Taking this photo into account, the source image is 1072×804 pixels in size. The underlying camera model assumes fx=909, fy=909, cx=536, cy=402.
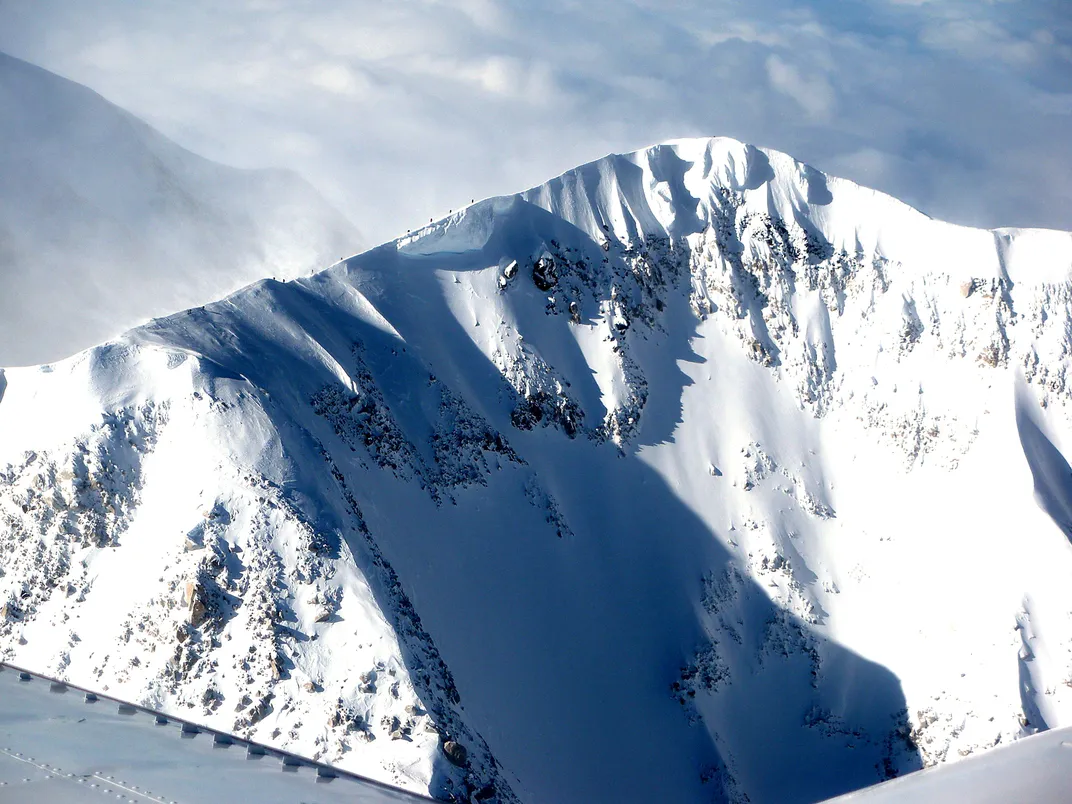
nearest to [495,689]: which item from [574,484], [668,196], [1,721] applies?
[574,484]

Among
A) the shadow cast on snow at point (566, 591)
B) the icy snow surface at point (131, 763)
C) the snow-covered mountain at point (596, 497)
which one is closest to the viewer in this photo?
the icy snow surface at point (131, 763)

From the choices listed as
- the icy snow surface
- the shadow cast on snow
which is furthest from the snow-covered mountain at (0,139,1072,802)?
the icy snow surface

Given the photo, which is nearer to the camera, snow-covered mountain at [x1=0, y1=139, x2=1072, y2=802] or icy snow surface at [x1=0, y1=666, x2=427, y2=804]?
icy snow surface at [x1=0, y1=666, x2=427, y2=804]

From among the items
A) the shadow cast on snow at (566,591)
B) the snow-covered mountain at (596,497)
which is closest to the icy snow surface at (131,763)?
the snow-covered mountain at (596,497)

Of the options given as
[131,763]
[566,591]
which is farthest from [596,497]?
[131,763]

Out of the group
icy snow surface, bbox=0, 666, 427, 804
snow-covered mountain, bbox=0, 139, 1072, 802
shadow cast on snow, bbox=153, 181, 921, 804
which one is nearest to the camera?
icy snow surface, bbox=0, 666, 427, 804

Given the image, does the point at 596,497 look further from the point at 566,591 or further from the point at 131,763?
the point at 131,763

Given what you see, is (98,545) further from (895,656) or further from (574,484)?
(895,656)

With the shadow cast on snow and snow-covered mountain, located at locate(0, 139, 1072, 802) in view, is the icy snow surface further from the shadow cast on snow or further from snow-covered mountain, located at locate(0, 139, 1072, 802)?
the shadow cast on snow

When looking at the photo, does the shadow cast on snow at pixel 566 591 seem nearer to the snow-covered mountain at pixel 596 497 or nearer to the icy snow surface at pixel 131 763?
the snow-covered mountain at pixel 596 497
